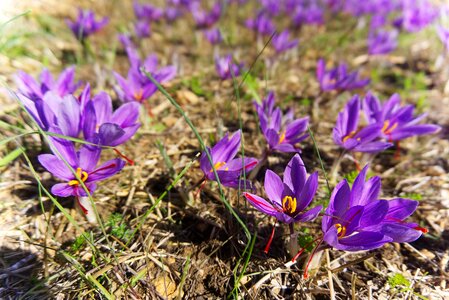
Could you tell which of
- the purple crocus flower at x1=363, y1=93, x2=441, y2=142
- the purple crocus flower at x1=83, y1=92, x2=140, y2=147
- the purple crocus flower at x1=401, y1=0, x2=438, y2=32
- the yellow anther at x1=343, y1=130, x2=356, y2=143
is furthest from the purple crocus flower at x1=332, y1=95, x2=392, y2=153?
the purple crocus flower at x1=401, y1=0, x2=438, y2=32

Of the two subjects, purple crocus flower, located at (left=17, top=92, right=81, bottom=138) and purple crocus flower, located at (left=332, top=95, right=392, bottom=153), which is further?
purple crocus flower, located at (left=332, top=95, right=392, bottom=153)

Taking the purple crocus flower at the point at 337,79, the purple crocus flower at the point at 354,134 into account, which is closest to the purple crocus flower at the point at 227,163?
the purple crocus flower at the point at 354,134

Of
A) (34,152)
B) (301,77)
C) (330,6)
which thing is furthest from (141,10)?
(330,6)

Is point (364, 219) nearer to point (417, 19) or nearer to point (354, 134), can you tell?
point (354, 134)

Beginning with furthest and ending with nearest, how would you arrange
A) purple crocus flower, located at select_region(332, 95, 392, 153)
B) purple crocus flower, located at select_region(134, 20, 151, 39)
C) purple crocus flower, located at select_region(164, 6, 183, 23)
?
purple crocus flower, located at select_region(164, 6, 183, 23), purple crocus flower, located at select_region(134, 20, 151, 39), purple crocus flower, located at select_region(332, 95, 392, 153)

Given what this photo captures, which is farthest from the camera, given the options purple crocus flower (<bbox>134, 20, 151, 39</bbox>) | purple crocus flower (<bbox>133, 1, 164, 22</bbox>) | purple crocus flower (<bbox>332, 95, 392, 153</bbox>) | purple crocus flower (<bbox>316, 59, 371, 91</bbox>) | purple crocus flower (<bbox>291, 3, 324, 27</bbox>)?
purple crocus flower (<bbox>291, 3, 324, 27</bbox>)

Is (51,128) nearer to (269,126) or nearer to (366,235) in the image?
(269,126)

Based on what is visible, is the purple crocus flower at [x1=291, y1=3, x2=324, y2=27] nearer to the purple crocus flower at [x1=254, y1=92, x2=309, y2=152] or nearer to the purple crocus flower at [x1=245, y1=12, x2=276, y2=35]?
the purple crocus flower at [x1=245, y1=12, x2=276, y2=35]
